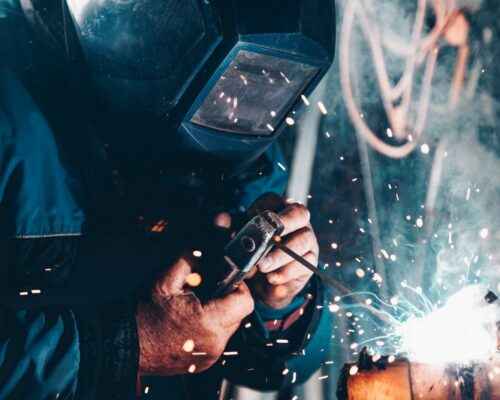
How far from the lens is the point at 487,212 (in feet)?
9.94

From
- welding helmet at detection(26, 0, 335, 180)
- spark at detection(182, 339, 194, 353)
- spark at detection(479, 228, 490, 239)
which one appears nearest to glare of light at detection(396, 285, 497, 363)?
spark at detection(182, 339, 194, 353)

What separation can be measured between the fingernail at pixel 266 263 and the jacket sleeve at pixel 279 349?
37 cm

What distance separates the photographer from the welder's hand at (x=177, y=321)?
53.3 inches

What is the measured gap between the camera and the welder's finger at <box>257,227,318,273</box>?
60.6 inches

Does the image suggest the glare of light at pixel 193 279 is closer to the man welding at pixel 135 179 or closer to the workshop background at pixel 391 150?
the man welding at pixel 135 179

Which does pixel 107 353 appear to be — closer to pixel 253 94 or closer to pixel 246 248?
pixel 246 248

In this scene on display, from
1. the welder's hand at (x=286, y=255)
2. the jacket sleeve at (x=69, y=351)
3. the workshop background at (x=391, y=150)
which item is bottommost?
the jacket sleeve at (x=69, y=351)

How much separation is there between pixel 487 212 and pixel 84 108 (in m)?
2.73

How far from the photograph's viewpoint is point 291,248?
1.59m

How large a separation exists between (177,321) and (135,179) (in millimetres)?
601

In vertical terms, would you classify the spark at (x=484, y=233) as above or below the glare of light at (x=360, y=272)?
above

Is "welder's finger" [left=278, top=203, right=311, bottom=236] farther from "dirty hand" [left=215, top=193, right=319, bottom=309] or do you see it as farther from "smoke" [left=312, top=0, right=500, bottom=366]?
"smoke" [left=312, top=0, right=500, bottom=366]

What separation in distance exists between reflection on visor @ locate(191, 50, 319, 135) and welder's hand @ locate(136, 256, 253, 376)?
0.55 metres

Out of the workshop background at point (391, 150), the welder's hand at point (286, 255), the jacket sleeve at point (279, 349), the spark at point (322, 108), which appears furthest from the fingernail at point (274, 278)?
the spark at point (322, 108)
